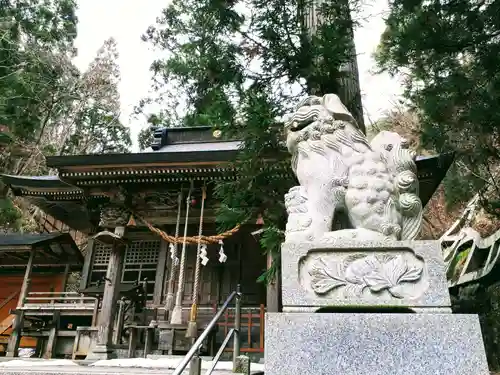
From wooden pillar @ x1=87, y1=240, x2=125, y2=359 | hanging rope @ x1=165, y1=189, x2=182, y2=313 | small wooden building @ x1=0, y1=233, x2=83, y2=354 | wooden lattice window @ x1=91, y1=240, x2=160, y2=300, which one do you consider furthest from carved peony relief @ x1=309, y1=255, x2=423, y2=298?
small wooden building @ x1=0, y1=233, x2=83, y2=354

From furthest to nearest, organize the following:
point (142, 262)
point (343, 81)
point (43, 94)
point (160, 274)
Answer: point (43, 94)
point (142, 262)
point (160, 274)
point (343, 81)

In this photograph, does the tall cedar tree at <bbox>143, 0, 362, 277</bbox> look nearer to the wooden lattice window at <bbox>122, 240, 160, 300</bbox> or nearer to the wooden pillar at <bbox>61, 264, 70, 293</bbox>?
the wooden lattice window at <bbox>122, 240, 160, 300</bbox>

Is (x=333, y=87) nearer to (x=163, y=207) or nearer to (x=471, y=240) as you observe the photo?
(x=163, y=207)

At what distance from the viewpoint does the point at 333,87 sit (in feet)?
14.2

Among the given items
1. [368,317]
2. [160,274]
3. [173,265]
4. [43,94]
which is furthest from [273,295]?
[43,94]

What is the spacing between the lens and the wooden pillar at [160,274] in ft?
27.0

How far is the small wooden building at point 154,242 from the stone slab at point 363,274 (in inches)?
118

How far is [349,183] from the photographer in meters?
2.48

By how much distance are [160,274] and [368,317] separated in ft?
23.2

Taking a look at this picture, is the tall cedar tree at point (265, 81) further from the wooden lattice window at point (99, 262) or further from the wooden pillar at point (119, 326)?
the wooden lattice window at point (99, 262)

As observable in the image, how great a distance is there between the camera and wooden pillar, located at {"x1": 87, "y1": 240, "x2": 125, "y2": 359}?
20.7 ft

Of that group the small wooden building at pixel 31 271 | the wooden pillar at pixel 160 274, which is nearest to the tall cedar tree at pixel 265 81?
the wooden pillar at pixel 160 274

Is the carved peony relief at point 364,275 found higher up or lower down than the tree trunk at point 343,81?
lower down

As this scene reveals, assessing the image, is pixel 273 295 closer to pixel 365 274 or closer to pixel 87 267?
pixel 365 274
